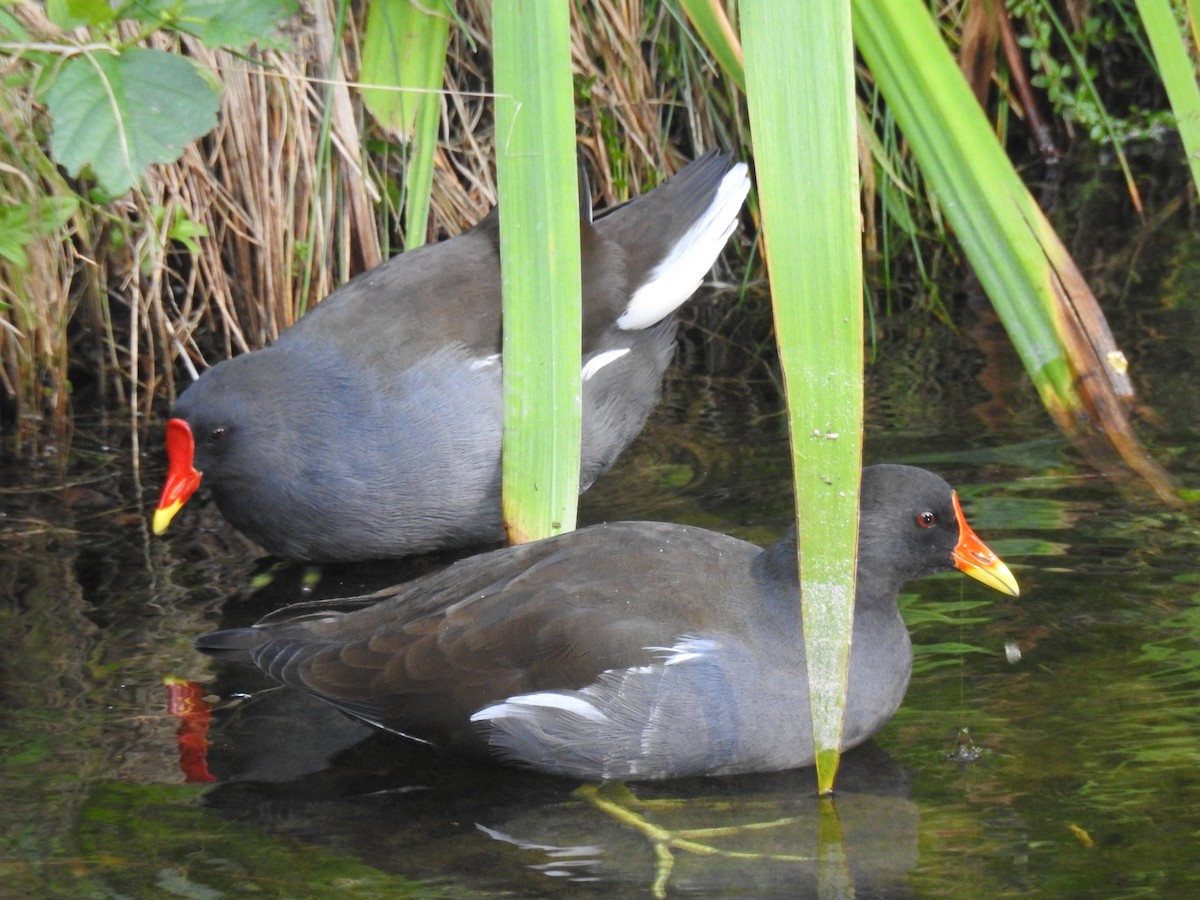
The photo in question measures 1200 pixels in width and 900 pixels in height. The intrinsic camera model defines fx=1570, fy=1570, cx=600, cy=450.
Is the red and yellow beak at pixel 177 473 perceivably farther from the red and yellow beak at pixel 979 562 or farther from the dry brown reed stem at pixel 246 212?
the red and yellow beak at pixel 979 562

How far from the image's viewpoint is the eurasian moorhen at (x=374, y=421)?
3689 mm

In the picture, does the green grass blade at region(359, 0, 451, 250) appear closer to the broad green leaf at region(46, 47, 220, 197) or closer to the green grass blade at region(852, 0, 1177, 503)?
the broad green leaf at region(46, 47, 220, 197)

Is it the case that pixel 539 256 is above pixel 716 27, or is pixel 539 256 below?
below

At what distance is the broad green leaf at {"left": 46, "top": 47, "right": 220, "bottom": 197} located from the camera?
107 inches

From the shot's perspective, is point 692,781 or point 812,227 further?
→ point 692,781

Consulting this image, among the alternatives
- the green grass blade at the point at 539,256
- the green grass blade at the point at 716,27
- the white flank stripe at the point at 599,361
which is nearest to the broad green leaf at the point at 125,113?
the green grass blade at the point at 539,256

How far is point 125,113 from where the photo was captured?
108 inches

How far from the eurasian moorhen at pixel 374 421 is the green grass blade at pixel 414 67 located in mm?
160

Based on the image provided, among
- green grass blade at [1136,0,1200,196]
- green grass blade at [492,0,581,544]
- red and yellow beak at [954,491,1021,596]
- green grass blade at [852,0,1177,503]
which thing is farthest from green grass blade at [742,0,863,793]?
red and yellow beak at [954,491,1021,596]

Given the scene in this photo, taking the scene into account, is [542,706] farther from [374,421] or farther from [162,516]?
[162,516]

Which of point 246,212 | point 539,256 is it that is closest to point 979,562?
point 539,256

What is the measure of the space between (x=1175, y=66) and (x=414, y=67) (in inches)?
86.7

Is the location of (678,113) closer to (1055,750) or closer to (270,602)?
(270,602)

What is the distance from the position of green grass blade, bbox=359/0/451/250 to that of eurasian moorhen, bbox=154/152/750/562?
160 millimetres
